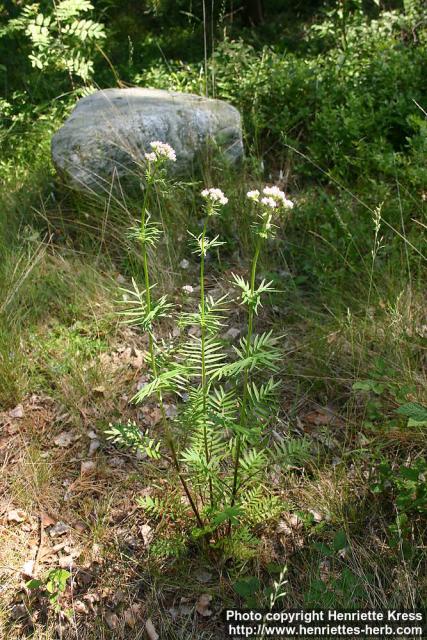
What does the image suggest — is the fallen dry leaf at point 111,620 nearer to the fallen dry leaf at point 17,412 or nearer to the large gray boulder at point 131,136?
the fallen dry leaf at point 17,412

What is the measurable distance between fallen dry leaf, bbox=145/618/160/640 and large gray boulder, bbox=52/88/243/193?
9.06 feet

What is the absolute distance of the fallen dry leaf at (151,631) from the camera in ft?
7.52

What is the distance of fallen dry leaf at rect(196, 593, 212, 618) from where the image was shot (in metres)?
2.34

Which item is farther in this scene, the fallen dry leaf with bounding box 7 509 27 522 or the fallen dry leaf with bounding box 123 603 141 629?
the fallen dry leaf with bounding box 7 509 27 522

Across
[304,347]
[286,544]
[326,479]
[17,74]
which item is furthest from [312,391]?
[17,74]

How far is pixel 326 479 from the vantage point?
2637mm

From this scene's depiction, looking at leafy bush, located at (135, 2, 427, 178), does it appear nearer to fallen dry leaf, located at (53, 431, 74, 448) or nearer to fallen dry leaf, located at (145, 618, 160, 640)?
fallen dry leaf, located at (53, 431, 74, 448)

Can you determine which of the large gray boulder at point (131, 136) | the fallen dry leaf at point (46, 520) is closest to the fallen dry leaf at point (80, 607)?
the fallen dry leaf at point (46, 520)

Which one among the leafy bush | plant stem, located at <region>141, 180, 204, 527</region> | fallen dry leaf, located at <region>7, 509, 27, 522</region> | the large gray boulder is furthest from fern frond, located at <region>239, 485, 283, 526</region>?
the leafy bush

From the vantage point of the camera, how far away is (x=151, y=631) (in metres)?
2.31

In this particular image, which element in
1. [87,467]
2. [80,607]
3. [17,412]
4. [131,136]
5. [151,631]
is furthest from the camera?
[131,136]

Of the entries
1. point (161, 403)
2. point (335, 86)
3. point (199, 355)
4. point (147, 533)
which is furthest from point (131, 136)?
point (147, 533)

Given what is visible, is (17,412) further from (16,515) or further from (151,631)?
(151,631)

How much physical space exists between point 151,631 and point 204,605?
0.23 metres
